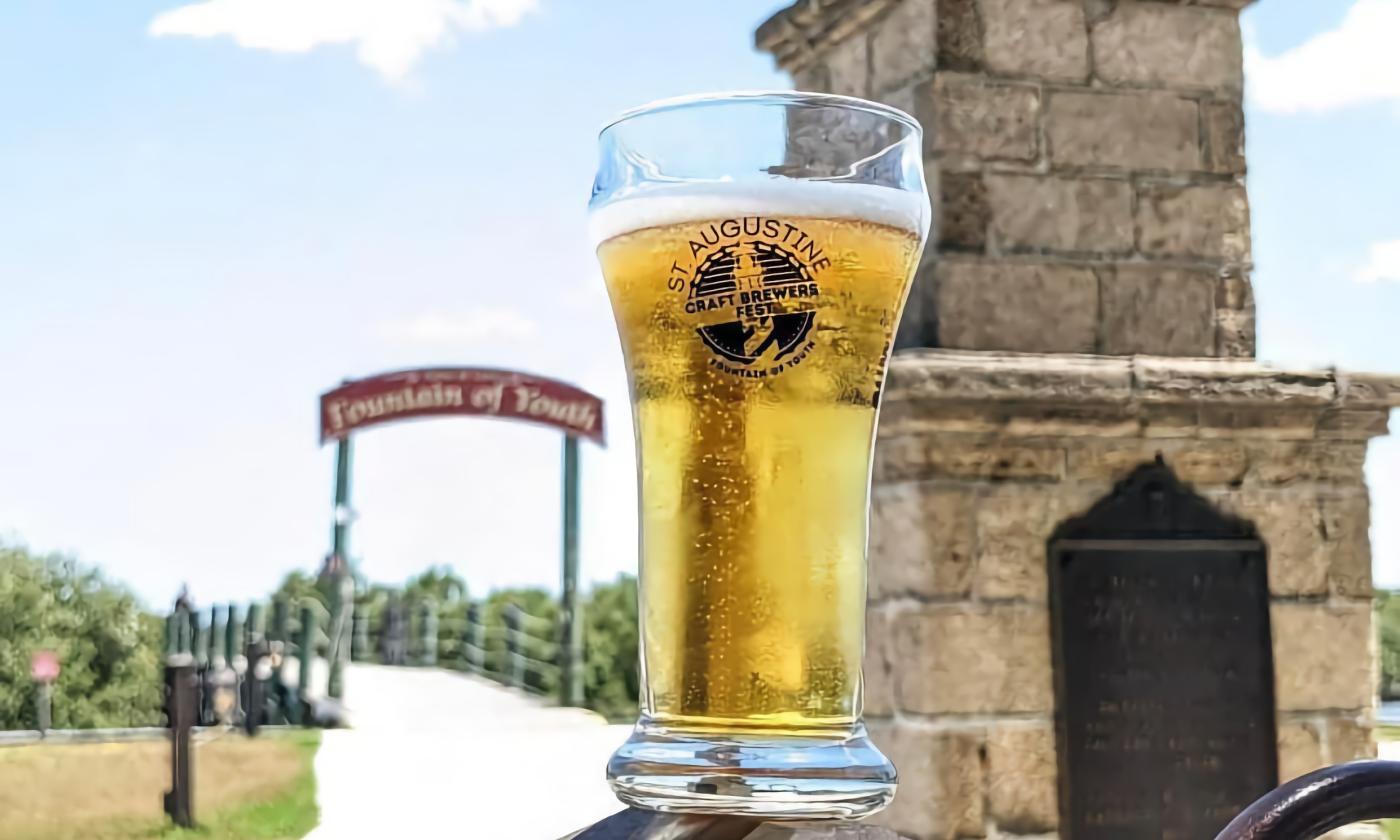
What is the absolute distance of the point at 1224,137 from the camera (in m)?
3.50

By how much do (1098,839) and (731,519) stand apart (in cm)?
243

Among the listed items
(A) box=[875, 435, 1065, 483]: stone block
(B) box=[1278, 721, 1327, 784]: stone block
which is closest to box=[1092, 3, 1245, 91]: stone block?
(A) box=[875, 435, 1065, 483]: stone block

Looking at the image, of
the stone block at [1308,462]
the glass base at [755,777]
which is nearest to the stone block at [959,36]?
the stone block at [1308,462]

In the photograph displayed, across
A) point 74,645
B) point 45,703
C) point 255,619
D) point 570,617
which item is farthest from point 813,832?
point 74,645

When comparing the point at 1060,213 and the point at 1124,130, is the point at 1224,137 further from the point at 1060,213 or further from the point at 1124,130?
the point at 1060,213

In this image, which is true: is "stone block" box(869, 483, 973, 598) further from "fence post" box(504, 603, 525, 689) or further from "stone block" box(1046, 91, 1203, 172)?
"fence post" box(504, 603, 525, 689)

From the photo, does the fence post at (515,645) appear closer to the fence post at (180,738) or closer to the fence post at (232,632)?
the fence post at (232,632)

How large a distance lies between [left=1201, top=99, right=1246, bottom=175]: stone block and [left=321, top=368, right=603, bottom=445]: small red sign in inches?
412

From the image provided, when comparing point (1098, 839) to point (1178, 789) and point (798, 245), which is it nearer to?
point (1178, 789)

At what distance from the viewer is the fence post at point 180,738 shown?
7.79 metres

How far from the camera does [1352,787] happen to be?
726mm

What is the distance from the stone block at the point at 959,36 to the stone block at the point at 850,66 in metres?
0.29

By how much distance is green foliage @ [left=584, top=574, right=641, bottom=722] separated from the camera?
1485 centimetres

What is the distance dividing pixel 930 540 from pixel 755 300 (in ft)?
7.29
